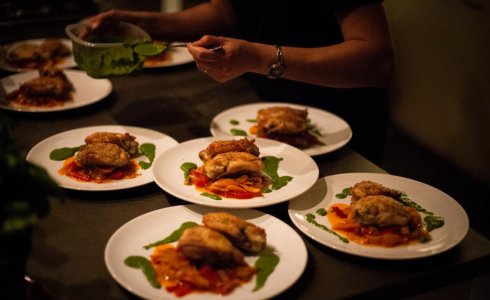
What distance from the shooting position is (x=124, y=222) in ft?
6.64

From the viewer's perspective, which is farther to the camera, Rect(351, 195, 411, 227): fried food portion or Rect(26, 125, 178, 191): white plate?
Rect(26, 125, 178, 191): white plate

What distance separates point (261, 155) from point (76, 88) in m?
1.22

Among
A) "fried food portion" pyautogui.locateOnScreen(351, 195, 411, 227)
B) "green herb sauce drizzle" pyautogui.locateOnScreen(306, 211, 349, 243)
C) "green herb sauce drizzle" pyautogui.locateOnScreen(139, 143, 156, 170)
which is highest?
"fried food portion" pyautogui.locateOnScreen(351, 195, 411, 227)

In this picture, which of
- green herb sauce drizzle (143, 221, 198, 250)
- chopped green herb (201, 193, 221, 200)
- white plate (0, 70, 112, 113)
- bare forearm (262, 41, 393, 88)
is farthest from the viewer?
white plate (0, 70, 112, 113)

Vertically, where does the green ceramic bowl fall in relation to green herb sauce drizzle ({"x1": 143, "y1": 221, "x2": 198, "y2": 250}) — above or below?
above

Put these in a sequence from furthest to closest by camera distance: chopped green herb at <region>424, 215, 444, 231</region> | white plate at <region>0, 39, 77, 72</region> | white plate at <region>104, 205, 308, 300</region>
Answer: white plate at <region>0, 39, 77, 72</region> → chopped green herb at <region>424, 215, 444, 231</region> → white plate at <region>104, 205, 308, 300</region>

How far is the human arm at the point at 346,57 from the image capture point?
2.45m

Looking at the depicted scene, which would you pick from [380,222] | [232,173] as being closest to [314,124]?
[232,173]

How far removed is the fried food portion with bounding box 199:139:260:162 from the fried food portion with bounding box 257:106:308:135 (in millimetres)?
290

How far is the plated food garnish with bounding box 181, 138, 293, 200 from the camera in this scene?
210cm

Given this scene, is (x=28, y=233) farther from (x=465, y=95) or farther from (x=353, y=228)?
(x=465, y=95)

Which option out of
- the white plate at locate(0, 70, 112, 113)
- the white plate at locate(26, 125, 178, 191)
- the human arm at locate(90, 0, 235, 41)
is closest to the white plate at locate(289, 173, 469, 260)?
the white plate at locate(26, 125, 178, 191)

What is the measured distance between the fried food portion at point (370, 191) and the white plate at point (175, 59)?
174cm

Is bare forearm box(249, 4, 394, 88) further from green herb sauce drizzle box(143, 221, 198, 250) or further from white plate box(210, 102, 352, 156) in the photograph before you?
green herb sauce drizzle box(143, 221, 198, 250)
